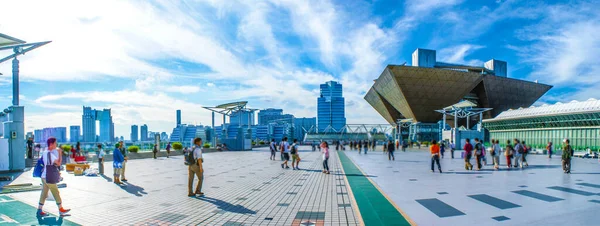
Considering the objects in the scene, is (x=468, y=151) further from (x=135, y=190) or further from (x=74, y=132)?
(x=74, y=132)

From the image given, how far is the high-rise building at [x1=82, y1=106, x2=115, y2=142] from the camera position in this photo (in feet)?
386

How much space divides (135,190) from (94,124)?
14209cm

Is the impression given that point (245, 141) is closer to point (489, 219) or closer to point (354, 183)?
point (354, 183)

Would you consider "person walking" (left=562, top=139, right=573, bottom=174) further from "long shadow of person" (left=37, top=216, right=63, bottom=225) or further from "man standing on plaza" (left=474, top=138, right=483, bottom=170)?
"long shadow of person" (left=37, top=216, right=63, bottom=225)

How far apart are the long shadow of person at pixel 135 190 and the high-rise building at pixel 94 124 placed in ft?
383

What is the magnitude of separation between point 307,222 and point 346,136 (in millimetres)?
90858

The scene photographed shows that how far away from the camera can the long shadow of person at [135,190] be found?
8074 millimetres

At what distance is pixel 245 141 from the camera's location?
36.5m

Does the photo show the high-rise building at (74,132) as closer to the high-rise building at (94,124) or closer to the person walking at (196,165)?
the high-rise building at (94,124)

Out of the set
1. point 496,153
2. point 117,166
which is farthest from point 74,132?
point 496,153

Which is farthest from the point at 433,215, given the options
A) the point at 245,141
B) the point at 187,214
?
the point at 245,141

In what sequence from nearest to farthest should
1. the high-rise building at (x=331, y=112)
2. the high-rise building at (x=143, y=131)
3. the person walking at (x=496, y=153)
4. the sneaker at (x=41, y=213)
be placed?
the sneaker at (x=41, y=213) < the person walking at (x=496, y=153) < the high-rise building at (x=143, y=131) < the high-rise building at (x=331, y=112)

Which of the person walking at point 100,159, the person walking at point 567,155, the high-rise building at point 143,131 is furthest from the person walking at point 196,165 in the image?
the high-rise building at point 143,131

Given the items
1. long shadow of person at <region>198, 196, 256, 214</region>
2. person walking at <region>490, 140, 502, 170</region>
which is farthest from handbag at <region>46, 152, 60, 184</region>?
person walking at <region>490, 140, 502, 170</region>
